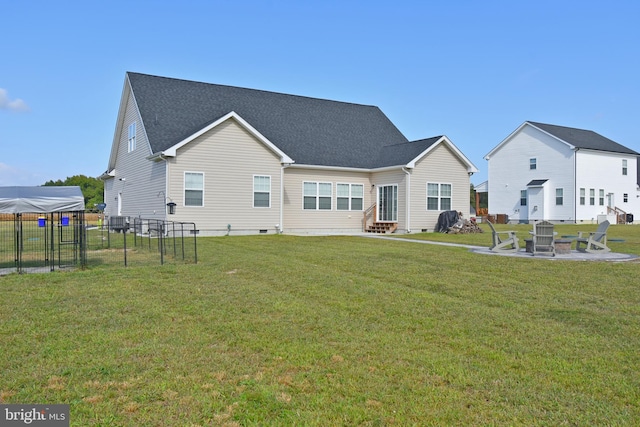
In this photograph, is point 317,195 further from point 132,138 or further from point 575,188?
point 575,188

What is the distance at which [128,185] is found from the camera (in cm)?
2583

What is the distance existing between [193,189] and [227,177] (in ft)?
5.22

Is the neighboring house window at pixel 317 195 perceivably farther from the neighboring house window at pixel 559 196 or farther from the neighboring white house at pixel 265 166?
the neighboring house window at pixel 559 196

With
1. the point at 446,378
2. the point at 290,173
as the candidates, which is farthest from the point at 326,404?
the point at 290,173

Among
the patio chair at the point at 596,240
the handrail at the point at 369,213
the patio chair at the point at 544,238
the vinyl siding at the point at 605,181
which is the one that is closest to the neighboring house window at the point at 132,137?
the handrail at the point at 369,213

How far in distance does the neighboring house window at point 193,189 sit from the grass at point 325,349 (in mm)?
11333

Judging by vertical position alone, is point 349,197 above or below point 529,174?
below

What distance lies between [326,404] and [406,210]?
2098cm

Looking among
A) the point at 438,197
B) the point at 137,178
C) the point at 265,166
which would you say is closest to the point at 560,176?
the point at 438,197

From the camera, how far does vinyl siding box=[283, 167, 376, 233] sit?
2389cm

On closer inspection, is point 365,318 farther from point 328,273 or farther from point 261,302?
point 328,273

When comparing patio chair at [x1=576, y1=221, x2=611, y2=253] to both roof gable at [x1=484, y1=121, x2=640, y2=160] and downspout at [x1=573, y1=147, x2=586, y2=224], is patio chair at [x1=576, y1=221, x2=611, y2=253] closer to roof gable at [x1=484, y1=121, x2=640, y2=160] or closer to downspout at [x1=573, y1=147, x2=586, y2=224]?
downspout at [x1=573, y1=147, x2=586, y2=224]

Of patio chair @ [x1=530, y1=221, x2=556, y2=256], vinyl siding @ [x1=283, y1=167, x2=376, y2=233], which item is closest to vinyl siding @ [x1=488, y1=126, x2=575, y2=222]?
vinyl siding @ [x1=283, y1=167, x2=376, y2=233]

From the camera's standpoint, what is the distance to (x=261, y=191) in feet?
73.1
